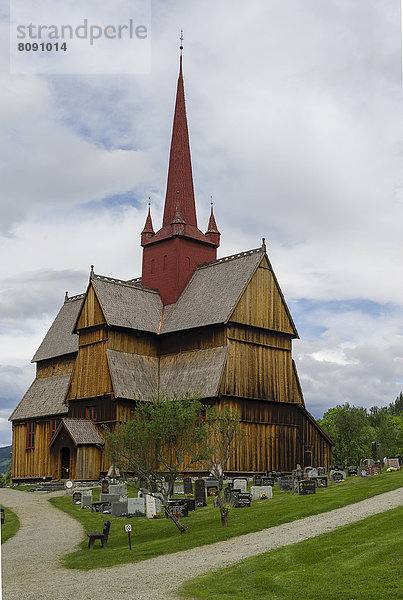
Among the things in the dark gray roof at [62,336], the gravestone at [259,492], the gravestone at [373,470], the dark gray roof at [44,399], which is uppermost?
the dark gray roof at [62,336]

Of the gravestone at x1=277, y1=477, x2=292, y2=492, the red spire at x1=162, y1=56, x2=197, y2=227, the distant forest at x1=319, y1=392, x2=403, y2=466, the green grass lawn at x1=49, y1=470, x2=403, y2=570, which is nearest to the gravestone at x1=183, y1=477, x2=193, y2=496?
the green grass lawn at x1=49, y1=470, x2=403, y2=570

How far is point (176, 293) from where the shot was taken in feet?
193

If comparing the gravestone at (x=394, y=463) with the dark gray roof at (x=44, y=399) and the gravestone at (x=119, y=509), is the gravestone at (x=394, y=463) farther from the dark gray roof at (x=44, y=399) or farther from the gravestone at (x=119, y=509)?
the dark gray roof at (x=44, y=399)

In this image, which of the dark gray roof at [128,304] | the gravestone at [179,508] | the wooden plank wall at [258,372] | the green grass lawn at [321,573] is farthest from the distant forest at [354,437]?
the green grass lawn at [321,573]

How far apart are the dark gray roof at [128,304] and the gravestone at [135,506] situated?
21406mm

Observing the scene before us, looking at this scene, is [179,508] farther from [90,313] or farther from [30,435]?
[30,435]

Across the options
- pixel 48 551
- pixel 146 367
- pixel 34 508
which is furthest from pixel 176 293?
pixel 48 551

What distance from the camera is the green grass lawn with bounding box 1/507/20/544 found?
2917cm

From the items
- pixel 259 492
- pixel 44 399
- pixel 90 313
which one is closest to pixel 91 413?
pixel 90 313

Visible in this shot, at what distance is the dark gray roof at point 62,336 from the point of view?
64.9m

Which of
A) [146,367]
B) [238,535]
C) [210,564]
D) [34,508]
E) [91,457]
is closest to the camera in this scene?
[210,564]

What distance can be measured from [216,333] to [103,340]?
353 inches

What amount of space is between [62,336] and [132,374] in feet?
55.0

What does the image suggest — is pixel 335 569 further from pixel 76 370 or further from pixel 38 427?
pixel 38 427
